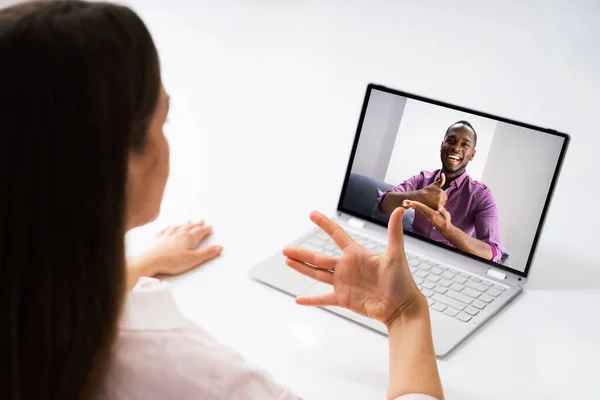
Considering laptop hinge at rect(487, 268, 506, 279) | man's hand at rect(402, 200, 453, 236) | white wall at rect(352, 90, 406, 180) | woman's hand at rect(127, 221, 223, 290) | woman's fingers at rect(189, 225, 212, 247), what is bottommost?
woman's hand at rect(127, 221, 223, 290)

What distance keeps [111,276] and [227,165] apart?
846 millimetres

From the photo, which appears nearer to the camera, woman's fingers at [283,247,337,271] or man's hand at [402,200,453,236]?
woman's fingers at [283,247,337,271]

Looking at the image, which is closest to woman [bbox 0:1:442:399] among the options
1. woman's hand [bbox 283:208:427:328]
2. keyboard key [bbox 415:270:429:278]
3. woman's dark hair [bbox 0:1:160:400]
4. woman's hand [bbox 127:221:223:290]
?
woman's dark hair [bbox 0:1:160:400]

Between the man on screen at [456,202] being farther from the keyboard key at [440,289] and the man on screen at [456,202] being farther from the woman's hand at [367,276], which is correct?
the woman's hand at [367,276]

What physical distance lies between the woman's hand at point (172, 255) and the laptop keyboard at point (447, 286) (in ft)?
0.54

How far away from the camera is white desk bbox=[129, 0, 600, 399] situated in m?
Answer: 1.07

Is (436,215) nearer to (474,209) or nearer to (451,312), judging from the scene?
(474,209)

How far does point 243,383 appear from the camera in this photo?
803mm

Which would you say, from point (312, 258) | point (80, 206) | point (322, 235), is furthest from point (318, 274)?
point (80, 206)

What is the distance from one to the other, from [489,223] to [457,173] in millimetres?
90

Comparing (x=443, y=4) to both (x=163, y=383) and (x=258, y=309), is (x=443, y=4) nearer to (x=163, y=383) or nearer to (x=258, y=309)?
(x=258, y=309)

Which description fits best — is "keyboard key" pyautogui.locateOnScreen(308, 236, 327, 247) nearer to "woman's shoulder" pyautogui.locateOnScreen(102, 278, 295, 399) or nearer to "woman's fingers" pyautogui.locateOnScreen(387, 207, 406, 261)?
"woman's fingers" pyautogui.locateOnScreen(387, 207, 406, 261)

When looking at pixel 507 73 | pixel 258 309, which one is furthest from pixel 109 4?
pixel 507 73

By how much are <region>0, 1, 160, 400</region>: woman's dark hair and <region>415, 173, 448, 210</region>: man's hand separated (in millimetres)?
652
